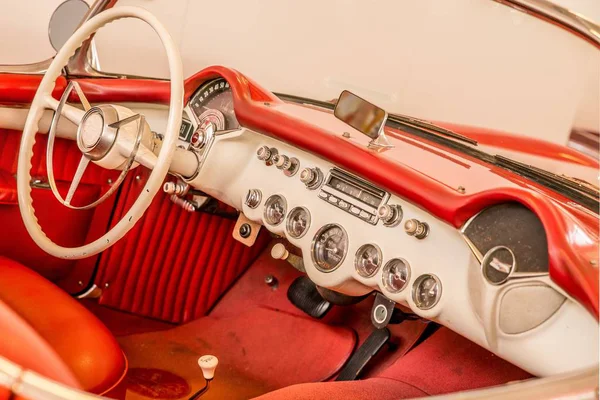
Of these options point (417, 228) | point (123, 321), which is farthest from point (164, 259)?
point (417, 228)

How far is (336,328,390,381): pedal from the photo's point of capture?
1.98m

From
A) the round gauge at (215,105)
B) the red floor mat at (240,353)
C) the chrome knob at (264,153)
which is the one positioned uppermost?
the round gauge at (215,105)

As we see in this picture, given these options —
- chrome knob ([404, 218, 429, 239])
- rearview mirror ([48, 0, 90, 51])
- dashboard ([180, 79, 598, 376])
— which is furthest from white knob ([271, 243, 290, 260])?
rearview mirror ([48, 0, 90, 51])

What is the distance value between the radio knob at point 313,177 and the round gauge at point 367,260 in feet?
0.69

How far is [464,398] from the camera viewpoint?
2.77 ft

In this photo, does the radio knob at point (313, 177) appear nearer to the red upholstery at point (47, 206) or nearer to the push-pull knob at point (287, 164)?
the push-pull knob at point (287, 164)

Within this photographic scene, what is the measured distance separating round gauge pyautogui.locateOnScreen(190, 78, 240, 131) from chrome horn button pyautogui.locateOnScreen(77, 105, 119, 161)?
0.33 metres

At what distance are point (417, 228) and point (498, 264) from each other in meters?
0.22

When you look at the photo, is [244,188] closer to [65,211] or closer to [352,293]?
[352,293]

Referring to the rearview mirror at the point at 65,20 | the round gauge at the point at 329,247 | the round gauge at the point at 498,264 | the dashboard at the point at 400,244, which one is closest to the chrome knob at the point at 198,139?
the dashboard at the point at 400,244

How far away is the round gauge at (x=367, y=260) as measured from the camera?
1.54 metres

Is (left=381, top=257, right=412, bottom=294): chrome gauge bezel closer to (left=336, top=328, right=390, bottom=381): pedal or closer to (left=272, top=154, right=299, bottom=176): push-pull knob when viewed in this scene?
(left=272, top=154, right=299, bottom=176): push-pull knob

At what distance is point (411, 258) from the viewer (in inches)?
57.2

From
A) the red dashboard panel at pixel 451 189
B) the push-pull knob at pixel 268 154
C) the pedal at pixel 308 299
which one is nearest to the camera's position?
the red dashboard panel at pixel 451 189
